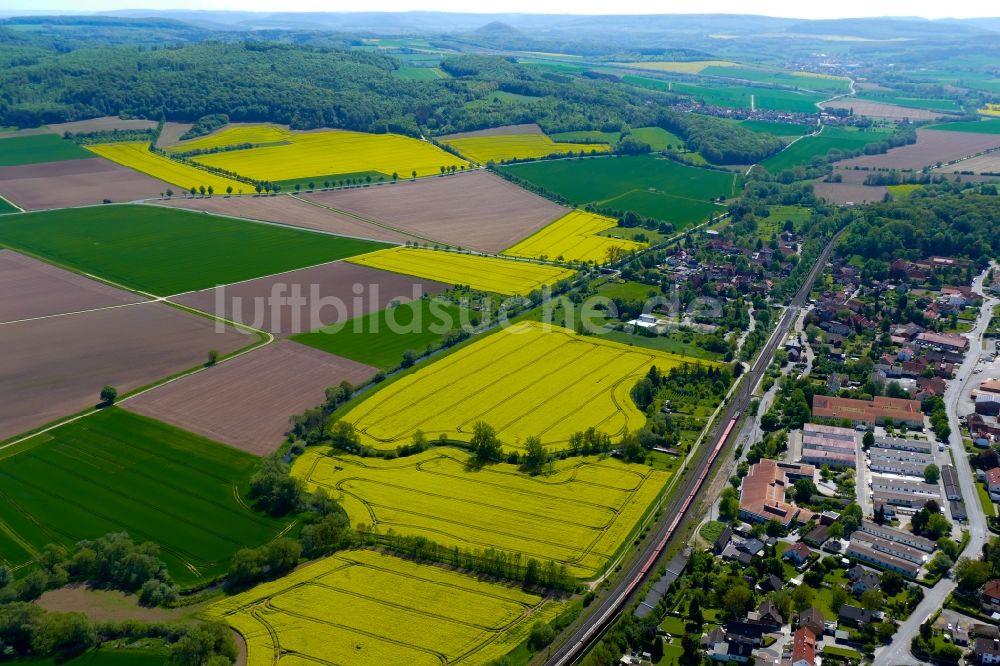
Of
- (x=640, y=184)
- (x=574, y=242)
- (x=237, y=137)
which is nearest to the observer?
(x=574, y=242)

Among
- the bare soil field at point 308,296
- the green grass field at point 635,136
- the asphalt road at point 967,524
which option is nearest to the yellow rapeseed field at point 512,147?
the green grass field at point 635,136

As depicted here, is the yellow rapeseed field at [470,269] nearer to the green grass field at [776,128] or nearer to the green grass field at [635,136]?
the green grass field at [635,136]

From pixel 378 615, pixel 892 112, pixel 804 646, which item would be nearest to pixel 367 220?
pixel 378 615

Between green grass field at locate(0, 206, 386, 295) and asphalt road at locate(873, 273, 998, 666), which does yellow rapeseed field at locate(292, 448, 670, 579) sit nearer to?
asphalt road at locate(873, 273, 998, 666)

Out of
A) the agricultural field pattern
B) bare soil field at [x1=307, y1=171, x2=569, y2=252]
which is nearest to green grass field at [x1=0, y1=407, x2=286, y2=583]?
the agricultural field pattern

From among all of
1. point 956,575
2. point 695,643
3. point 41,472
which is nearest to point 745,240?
point 956,575

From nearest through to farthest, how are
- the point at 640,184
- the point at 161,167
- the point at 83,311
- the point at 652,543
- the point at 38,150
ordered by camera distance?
the point at 652,543 → the point at 83,311 → the point at 161,167 → the point at 640,184 → the point at 38,150

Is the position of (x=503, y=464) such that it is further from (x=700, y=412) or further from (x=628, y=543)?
(x=700, y=412)

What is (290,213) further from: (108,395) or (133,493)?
(133,493)
